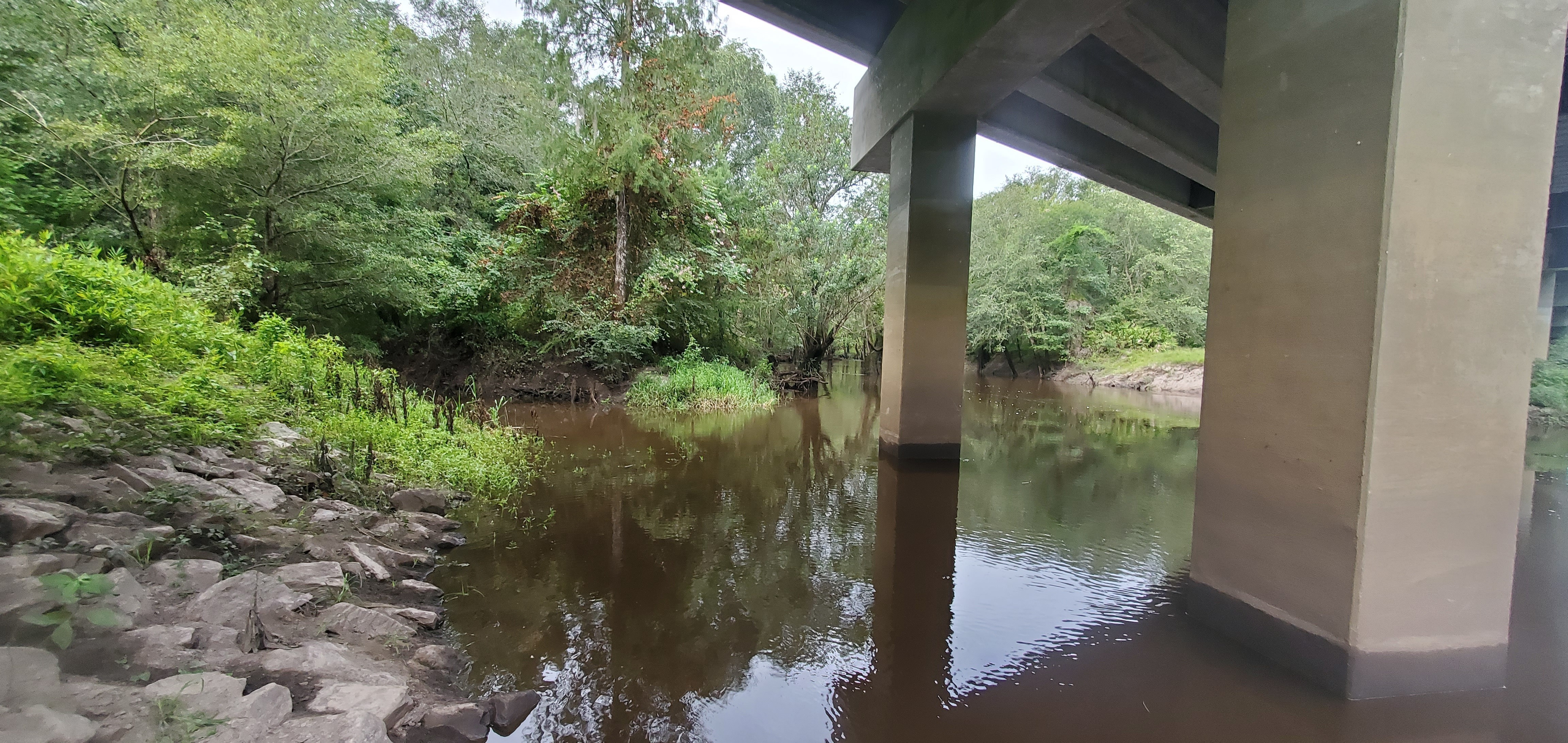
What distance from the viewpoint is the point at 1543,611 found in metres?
3.90

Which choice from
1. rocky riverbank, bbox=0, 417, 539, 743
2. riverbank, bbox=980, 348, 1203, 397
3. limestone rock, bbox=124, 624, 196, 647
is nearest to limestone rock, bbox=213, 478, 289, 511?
rocky riverbank, bbox=0, 417, 539, 743

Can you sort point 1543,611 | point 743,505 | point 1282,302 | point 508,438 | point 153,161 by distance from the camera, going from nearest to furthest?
point 1282,302, point 1543,611, point 743,505, point 153,161, point 508,438

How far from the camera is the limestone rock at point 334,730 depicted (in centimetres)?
195

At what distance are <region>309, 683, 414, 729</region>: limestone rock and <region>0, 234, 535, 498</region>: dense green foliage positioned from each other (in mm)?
2665

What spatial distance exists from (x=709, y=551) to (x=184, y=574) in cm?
294

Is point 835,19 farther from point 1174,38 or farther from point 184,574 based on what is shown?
point 184,574

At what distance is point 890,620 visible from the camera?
3.64 metres

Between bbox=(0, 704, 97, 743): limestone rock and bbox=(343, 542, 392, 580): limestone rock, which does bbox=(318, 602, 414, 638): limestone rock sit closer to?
bbox=(343, 542, 392, 580): limestone rock

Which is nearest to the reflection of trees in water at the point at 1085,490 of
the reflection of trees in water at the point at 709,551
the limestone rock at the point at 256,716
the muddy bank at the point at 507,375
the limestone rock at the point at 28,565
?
the reflection of trees in water at the point at 709,551

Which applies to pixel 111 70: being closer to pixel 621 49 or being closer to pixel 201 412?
pixel 201 412

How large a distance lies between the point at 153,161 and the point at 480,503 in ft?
19.4

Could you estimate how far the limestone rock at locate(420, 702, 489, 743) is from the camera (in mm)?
2361

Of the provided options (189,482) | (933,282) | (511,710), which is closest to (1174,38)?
(933,282)

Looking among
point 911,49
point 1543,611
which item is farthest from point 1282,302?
point 911,49
